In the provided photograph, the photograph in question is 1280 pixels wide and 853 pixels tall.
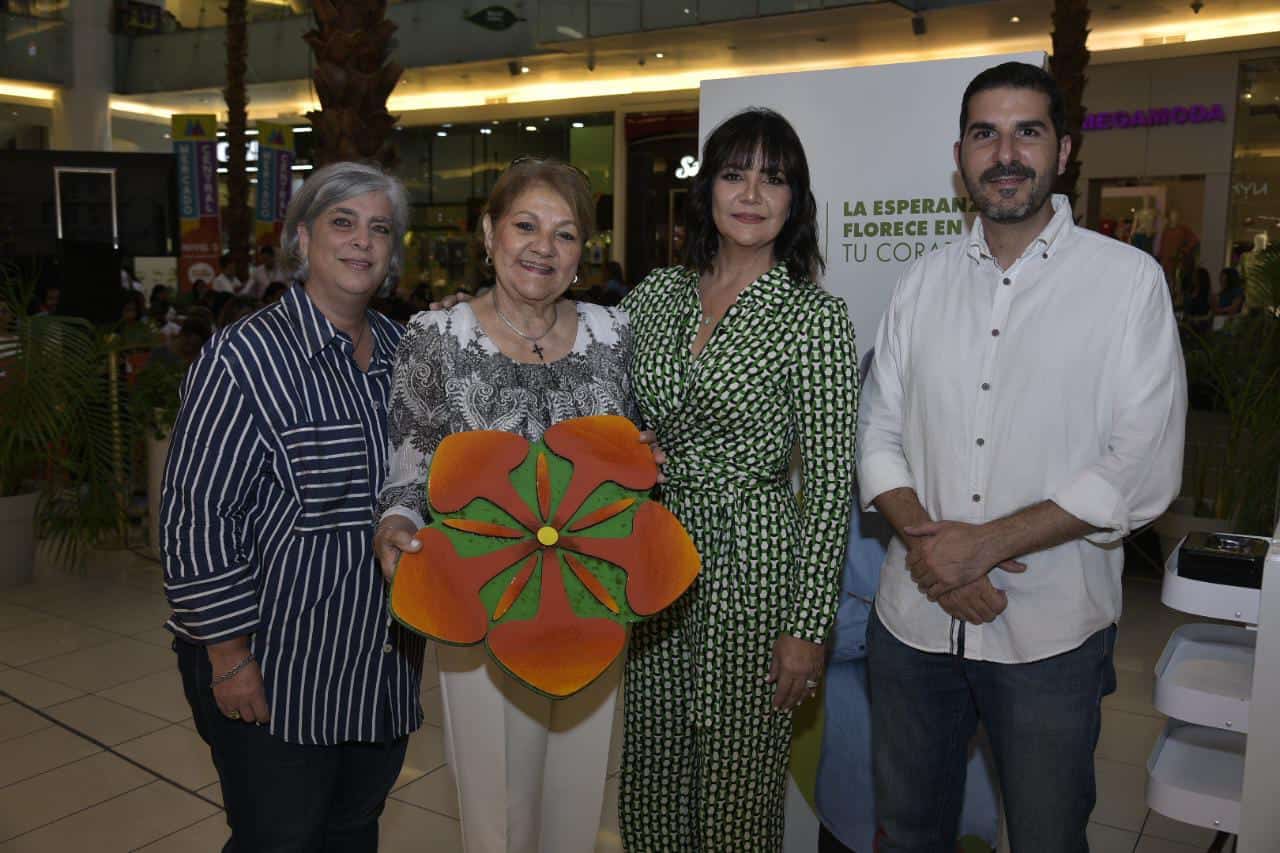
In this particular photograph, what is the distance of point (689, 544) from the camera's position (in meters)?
1.79

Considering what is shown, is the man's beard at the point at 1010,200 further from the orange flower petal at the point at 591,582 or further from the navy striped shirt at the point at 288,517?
the navy striped shirt at the point at 288,517

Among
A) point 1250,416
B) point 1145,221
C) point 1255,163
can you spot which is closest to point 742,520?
point 1250,416

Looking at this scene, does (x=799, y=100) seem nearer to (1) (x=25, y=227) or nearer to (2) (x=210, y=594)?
(2) (x=210, y=594)

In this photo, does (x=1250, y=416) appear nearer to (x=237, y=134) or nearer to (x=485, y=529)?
(x=485, y=529)

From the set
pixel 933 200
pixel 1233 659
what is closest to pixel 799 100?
pixel 933 200

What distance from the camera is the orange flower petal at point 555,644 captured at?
5.55ft

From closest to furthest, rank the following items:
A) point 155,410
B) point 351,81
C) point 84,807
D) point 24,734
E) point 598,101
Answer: point 84,807
point 24,734
point 351,81
point 155,410
point 598,101

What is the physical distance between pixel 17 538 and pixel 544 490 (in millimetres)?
4900

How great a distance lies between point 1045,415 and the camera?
190 cm

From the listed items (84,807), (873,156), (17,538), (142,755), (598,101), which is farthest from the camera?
(598,101)

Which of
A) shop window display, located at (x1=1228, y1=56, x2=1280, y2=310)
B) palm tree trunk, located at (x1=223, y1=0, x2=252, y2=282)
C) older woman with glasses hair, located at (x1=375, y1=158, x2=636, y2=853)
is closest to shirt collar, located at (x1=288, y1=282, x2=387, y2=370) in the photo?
Answer: older woman with glasses hair, located at (x1=375, y1=158, x2=636, y2=853)

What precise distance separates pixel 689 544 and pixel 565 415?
14.4 inches

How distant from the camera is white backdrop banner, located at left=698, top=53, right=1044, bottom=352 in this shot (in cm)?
263

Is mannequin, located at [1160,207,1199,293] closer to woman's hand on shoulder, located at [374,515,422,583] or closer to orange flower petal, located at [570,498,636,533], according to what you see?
orange flower petal, located at [570,498,636,533]
